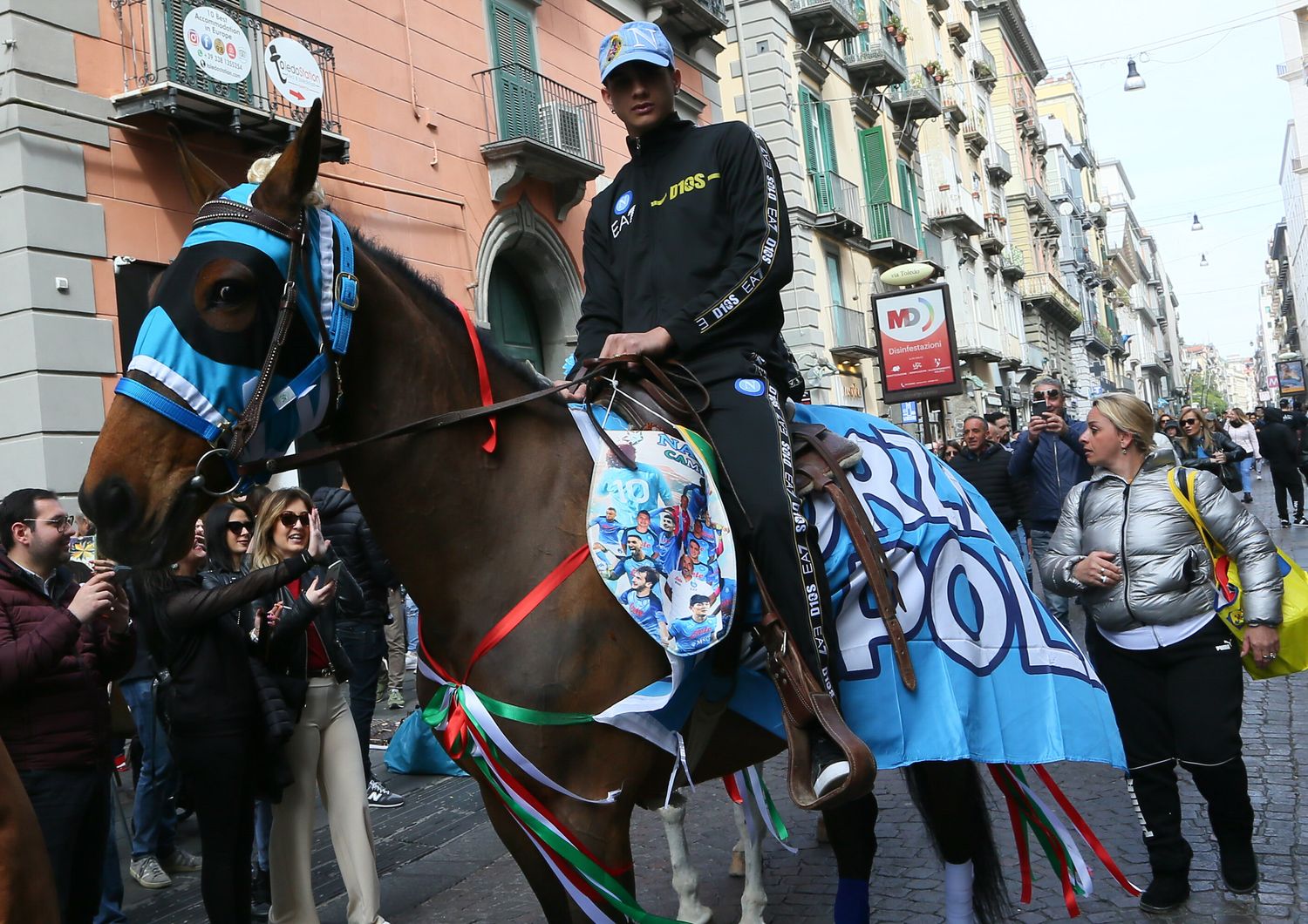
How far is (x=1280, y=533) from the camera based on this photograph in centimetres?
1783

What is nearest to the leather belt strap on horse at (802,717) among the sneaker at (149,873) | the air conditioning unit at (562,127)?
the sneaker at (149,873)

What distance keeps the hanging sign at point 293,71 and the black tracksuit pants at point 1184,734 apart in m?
9.66

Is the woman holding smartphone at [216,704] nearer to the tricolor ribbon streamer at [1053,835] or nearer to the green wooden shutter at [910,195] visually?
the tricolor ribbon streamer at [1053,835]

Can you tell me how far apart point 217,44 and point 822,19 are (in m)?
18.3

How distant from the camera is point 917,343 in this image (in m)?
20.1

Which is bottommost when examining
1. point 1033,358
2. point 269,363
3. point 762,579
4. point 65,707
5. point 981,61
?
point 65,707

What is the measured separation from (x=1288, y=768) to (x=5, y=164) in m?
10.2

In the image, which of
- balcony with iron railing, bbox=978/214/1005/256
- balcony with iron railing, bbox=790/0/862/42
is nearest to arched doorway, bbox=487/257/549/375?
balcony with iron railing, bbox=790/0/862/42

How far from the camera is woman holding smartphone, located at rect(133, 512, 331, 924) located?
450cm

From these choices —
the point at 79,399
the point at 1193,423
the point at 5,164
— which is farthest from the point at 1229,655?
the point at 1193,423

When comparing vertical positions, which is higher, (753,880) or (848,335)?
(848,335)

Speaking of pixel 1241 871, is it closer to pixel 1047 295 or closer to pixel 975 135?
pixel 975 135

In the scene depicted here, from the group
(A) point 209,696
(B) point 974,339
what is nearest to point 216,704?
(A) point 209,696

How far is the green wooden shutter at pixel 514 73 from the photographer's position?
48.8ft
